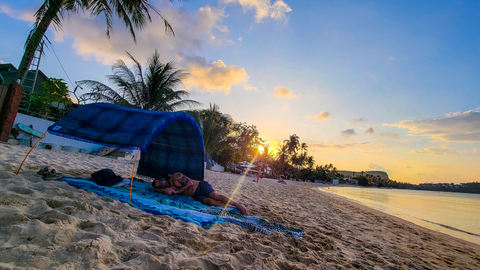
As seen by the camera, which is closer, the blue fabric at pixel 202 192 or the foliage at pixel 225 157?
the blue fabric at pixel 202 192

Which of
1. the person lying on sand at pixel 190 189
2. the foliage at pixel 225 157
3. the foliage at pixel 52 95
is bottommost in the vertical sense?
the person lying on sand at pixel 190 189

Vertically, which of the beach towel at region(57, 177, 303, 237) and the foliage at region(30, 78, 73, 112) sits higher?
the foliage at region(30, 78, 73, 112)

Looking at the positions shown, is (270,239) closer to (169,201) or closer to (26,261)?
(169,201)

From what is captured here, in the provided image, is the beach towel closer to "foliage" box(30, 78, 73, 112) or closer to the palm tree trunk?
the palm tree trunk

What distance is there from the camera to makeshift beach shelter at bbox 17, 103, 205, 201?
3.64m

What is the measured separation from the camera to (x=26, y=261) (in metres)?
1.36

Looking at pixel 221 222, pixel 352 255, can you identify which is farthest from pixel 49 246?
pixel 352 255

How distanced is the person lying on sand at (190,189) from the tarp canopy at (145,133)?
85cm

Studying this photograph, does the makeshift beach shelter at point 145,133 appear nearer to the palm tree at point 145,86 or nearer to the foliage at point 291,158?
the palm tree at point 145,86

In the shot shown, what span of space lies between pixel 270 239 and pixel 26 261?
7.38ft

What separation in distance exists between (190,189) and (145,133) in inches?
60.2

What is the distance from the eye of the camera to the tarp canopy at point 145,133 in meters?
3.64

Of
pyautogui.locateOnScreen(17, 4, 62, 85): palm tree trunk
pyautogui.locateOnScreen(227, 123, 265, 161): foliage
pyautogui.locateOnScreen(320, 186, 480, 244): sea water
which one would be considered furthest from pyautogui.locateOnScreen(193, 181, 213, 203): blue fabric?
pyautogui.locateOnScreen(227, 123, 265, 161): foliage

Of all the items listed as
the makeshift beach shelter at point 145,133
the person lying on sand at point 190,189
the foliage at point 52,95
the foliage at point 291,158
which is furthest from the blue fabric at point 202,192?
the foliage at point 291,158
